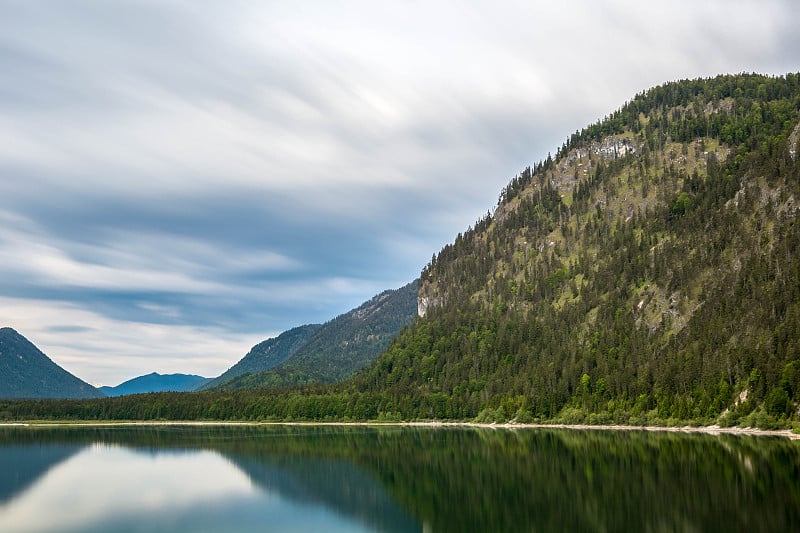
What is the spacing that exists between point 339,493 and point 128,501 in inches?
824

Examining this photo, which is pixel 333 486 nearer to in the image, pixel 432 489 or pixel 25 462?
pixel 432 489

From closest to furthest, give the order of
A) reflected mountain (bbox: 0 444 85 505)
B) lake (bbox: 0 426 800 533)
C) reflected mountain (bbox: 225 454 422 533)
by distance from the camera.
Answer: lake (bbox: 0 426 800 533) < reflected mountain (bbox: 225 454 422 533) < reflected mountain (bbox: 0 444 85 505)

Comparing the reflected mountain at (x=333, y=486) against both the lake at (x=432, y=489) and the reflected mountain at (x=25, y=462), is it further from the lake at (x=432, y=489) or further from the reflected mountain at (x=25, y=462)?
the reflected mountain at (x=25, y=462)

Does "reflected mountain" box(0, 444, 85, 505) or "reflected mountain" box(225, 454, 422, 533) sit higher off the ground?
"reflected mountain" box(0, 444, 85, 505)

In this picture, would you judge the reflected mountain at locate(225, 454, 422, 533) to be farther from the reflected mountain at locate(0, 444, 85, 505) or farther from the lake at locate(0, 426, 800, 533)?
the reflected mountain at locate(0, 444, 85, 505)

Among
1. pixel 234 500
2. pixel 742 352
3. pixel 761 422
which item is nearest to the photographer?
pixel 234 500

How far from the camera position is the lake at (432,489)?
47656 mm

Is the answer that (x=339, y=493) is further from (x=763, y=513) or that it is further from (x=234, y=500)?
(x=763, y=513)

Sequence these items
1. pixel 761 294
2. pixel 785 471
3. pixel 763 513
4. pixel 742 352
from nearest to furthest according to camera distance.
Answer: pixel 763 513 → pixel 785 471 → pixel 742 352 → pixel 761 294

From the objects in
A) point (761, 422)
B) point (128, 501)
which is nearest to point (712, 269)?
point (761, 422)

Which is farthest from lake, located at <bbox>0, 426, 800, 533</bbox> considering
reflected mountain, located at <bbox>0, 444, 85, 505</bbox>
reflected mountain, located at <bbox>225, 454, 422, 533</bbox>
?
reflected mountain, located at <bbox>0, 444, 85, 505</bbox>

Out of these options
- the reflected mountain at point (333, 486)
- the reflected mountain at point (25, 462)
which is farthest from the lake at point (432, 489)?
the reflected mountain at point (25, 462)

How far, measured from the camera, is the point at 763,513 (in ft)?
141

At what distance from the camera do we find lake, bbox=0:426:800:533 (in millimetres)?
47656
